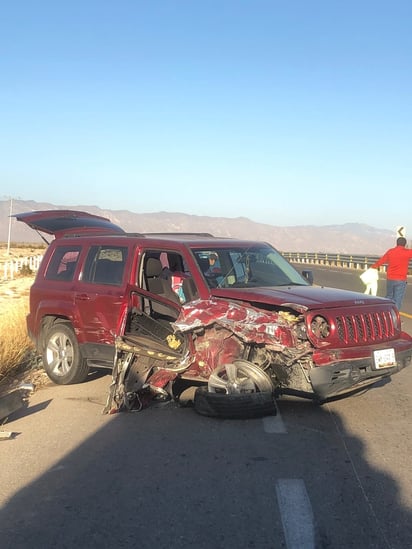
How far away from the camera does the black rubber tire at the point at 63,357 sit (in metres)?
7.80

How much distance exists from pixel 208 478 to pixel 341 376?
72.0 inches

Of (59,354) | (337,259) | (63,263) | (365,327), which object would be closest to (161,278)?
(63,263)

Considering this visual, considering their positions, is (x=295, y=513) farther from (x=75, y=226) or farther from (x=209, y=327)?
(x=75, y=226)

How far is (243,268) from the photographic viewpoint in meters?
7.27

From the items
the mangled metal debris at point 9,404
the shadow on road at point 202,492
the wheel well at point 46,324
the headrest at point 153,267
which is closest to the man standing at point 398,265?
the headrest at point 153,267

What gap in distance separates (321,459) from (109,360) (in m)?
3.18

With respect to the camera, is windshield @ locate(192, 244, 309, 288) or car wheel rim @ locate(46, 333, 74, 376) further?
car wheel rim @ locate(46, 333, 74, 376)

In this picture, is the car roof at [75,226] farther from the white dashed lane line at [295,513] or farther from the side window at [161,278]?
the white dashed lane line at [295,513]

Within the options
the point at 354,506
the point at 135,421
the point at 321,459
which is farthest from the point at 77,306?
the point at 354,506

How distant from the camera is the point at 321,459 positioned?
5035 mm

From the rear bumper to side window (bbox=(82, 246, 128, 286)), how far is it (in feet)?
9.23

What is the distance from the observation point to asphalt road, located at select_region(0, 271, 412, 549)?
3.75 metres

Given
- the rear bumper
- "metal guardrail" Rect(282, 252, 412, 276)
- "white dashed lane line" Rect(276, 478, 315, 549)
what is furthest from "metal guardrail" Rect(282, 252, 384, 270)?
"white dashed lane line" Rect(276, 478, 315, 549)

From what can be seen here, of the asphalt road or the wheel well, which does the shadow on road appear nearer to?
the asphalt road
